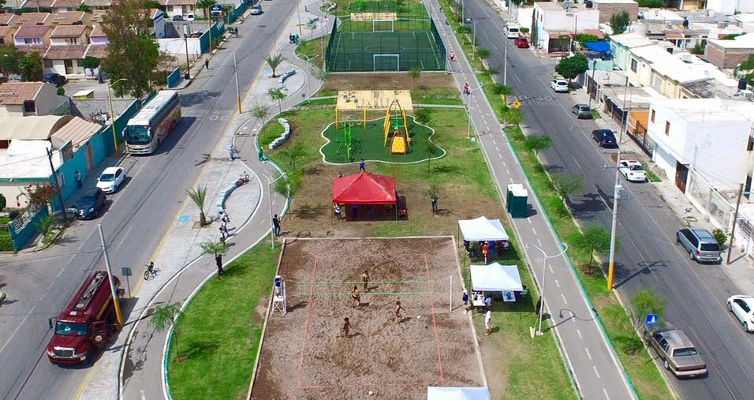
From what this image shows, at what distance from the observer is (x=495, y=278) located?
46844mm

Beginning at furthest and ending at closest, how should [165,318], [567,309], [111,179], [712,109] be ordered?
[111,179] → [712,109] → [567,309] → [165,318]

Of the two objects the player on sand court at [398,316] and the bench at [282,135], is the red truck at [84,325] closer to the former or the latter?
the player on sand court at [398,316]

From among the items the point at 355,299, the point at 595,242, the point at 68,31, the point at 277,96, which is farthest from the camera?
the point at 68,31

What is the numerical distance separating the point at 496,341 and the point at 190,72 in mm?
74900

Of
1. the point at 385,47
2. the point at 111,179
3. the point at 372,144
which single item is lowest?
the point at 111,179

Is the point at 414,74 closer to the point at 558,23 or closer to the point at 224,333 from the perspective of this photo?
the point at 558,23

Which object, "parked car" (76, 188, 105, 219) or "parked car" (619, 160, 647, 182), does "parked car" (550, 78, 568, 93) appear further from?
"parked car" (76, 188, 105, 219)

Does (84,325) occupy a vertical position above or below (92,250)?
above

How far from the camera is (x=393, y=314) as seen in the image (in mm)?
46188

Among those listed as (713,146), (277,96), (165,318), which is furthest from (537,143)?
(165,318)

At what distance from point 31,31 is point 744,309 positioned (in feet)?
340

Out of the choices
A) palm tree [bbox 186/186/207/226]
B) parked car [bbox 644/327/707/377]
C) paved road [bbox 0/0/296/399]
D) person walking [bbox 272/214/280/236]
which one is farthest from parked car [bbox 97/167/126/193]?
parked car [bbox 644/327/707/377]

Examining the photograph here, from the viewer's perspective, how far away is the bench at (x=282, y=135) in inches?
2938

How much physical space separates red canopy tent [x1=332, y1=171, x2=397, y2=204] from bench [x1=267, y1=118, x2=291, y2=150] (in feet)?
56.6
